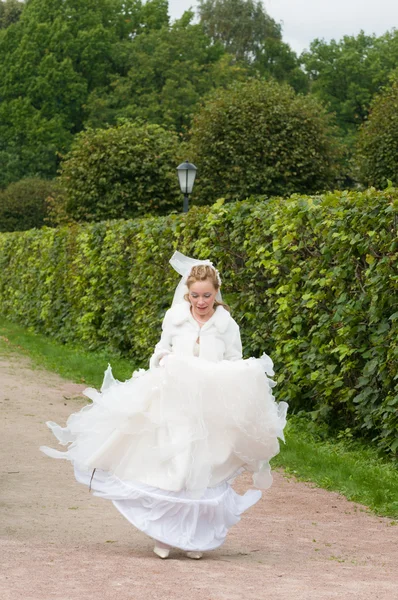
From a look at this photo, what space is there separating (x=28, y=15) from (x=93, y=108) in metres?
7.77

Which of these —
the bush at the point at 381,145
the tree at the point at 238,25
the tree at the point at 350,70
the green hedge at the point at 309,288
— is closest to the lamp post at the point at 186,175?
the green hedge at the point at 309,288

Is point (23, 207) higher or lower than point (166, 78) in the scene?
lower

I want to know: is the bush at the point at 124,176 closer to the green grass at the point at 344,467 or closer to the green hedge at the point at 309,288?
the green hedge at the point at 309,288

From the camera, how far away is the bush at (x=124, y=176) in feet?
84.9

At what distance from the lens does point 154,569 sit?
16.5ft

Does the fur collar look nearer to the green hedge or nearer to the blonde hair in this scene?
the blonde hair

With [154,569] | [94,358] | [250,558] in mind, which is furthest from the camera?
[94,358]

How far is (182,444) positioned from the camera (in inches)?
215

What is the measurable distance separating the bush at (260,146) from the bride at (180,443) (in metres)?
19.4

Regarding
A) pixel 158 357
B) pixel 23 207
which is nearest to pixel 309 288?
pixel 158 357

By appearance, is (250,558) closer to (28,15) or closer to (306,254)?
(306,254)

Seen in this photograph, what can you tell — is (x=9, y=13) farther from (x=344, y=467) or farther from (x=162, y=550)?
(x=162, y=550)

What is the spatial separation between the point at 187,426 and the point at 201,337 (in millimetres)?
621

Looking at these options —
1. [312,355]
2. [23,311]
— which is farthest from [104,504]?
[23,311]
